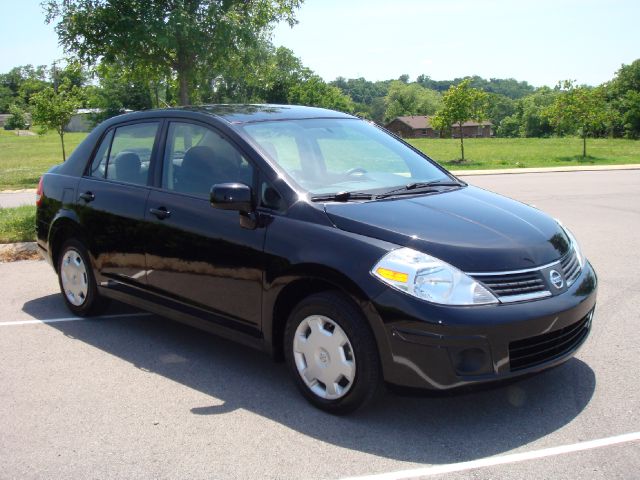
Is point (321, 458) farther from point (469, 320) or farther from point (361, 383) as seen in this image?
point (469, 320)

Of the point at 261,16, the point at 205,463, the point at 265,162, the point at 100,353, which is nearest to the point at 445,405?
the point at 205,463

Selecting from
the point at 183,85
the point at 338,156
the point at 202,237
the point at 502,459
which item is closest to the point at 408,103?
the point at 183,85

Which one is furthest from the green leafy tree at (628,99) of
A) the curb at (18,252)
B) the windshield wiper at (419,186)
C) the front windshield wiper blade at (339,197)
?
the front windshield wiper blade at (339,197)

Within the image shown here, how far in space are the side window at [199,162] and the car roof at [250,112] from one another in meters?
0.16

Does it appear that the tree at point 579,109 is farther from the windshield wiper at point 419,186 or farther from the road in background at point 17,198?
the windshield wiper at point 419,186

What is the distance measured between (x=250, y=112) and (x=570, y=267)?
2.47m

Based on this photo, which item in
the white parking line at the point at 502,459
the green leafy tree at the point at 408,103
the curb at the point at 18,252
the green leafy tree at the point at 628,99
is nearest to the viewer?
the white parking line at the point at 502,459

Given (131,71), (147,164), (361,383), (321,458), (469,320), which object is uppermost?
(131,71)

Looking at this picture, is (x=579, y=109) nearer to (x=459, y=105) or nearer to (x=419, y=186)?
(x=459, y=105)

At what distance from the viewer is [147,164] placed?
5.32 meters

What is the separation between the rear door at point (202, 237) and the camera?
4.39 meters

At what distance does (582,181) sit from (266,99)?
6874 centimetres

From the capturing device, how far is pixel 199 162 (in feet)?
16.0

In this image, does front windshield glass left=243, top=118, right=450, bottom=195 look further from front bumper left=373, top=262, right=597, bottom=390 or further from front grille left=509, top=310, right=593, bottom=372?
front grille left=509, top=310, right=593, bottom=372
